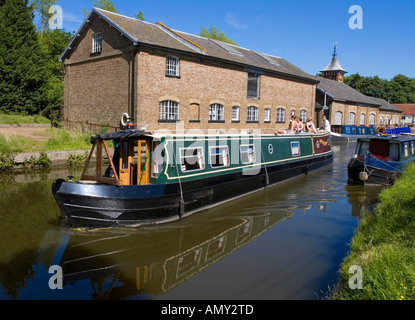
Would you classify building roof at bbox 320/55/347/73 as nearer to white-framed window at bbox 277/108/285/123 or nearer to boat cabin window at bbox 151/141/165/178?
white-framed window at bbox 277/108/285/123

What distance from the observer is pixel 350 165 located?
12305 millimetres

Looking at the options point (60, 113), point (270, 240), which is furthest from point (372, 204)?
point (60, 113)

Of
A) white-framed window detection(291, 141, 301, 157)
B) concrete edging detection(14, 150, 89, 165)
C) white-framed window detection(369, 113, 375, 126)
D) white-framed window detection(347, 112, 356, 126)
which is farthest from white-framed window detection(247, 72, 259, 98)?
white-framed window detection(369, 113, 375, 126)

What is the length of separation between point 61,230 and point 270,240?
169 inches

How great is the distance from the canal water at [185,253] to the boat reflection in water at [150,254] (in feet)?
0.05

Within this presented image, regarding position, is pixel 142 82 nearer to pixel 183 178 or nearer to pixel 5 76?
pixel 183 178

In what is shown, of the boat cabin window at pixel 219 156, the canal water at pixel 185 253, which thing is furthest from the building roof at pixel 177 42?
the canal water at pixel 185 253

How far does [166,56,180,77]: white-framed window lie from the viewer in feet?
58.3

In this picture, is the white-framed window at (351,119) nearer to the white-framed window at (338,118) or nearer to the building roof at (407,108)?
the white-framed window at (338,118)

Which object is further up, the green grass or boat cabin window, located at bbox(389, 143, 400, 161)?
the green grass

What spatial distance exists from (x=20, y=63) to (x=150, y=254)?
2175cm

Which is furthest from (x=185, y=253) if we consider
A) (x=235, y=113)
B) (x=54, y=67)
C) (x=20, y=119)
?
(x=54, y=67)

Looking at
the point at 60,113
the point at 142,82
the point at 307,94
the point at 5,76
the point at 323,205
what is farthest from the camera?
the point at 307,94

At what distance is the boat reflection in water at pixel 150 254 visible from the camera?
5.27 meters
